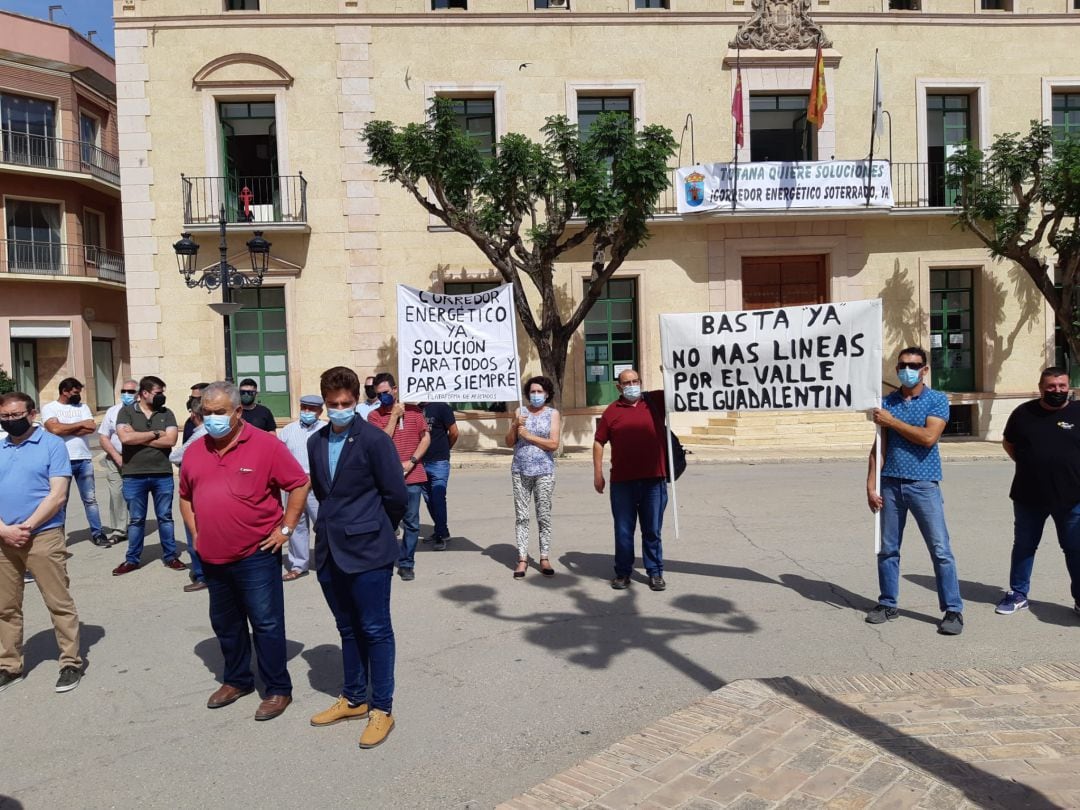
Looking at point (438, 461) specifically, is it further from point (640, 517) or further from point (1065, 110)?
point (1065, 110)

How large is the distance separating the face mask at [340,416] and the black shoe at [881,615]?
12.7 feet

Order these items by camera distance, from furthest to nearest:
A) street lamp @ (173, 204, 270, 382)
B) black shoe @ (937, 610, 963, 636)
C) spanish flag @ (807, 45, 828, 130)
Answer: spanish flag @ (807, 45, 828, 130), street lamp @ (173, 204, 270, 382), black shoe @ (937, 610, 963, 636)

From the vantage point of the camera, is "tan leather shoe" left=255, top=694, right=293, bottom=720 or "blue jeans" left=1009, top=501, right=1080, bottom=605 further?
"blue jeans" left=1009, top=501, right=1080, bottom=605

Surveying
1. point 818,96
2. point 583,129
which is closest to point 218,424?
point 583,129

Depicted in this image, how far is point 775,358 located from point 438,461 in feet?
11.6

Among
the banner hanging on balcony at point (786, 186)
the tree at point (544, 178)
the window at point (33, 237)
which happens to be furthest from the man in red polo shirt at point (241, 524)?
the window at point (33, 237)

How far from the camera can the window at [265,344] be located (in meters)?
19.6

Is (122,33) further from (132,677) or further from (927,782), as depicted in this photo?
(927,782)

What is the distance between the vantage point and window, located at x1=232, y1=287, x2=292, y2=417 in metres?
19.6

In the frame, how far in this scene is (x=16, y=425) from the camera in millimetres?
5184

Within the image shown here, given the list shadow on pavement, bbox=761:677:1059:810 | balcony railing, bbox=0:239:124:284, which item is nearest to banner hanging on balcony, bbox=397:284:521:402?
shadow on pavement, bbox=761:677:1059:810

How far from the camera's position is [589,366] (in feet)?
65.8

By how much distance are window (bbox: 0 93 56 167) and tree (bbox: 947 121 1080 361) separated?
91.7 ft

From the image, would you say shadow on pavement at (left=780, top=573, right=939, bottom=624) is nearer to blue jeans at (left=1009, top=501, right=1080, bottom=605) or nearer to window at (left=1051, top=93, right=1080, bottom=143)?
blue jeans at (left=1009, top=501, right=1080, bottom=605)
